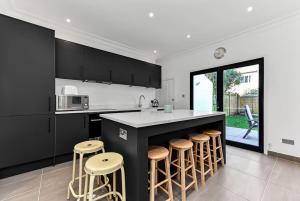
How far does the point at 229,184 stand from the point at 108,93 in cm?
339

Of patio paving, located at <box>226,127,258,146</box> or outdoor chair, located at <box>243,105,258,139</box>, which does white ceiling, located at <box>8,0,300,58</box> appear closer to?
outdoor chair, located at <box>243,105,258,139</box>

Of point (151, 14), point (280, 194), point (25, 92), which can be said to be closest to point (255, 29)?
point (151, 14)

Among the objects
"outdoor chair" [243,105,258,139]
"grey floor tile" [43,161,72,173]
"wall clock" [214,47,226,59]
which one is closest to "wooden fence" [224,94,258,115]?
"outdoor chair" [243,105,258,139]

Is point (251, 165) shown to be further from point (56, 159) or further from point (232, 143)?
point (56, 159)

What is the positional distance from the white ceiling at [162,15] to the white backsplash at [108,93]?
4.32ft

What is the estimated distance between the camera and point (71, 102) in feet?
9.18

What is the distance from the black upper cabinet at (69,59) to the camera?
9.22ft

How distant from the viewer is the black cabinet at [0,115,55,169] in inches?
81.0

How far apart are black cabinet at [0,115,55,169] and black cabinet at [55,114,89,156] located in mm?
106

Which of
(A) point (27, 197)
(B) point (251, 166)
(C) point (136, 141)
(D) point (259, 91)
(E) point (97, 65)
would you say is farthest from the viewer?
(E) point (97, 65)

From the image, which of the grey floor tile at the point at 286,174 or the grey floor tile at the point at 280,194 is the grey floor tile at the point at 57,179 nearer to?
the grey floor tile at the point at 280,194

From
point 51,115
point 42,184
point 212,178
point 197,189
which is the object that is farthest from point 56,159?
point 212,178

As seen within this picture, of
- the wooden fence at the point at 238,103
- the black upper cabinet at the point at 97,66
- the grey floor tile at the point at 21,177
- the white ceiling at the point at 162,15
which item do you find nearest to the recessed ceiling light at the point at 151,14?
the white ceiling at the point at 162,15

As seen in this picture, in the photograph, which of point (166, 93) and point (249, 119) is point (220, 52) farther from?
point (166, 93)
